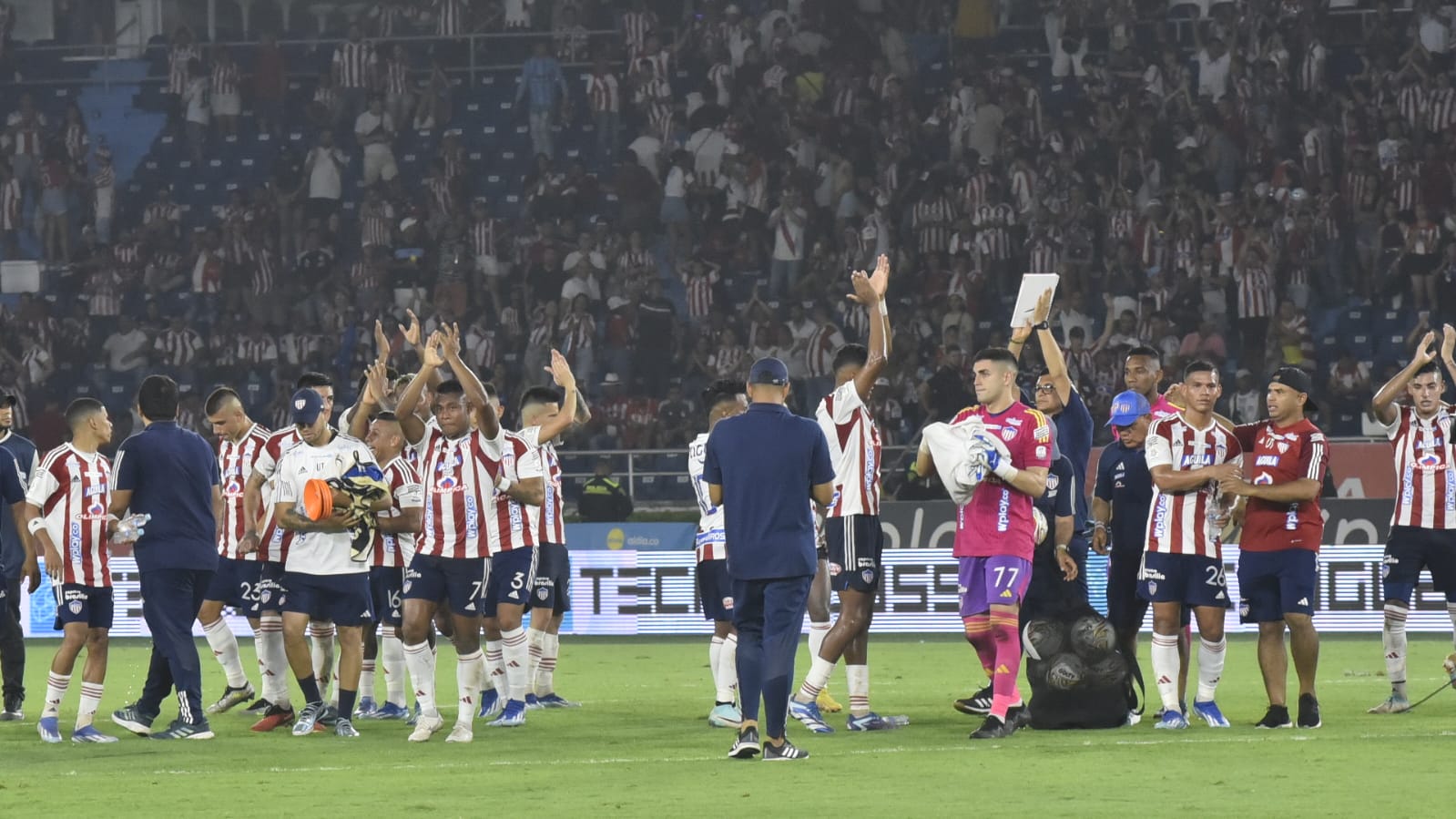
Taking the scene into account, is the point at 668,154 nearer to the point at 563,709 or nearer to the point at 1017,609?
the point at 563,709

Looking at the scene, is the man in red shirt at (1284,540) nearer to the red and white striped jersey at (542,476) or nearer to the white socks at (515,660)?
the red and white striped jersey at (542,476)

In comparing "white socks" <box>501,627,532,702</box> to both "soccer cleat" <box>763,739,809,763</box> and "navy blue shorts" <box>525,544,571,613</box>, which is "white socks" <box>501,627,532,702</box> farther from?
"soccer cleat" <box>763,739,809,763</box>

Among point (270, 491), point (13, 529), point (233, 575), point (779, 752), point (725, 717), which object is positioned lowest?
point (725, 717)

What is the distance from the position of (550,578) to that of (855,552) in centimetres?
293

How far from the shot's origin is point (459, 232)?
2978 centimetres

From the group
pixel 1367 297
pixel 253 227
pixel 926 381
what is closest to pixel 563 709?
pixel 926 381

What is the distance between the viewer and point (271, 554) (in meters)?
12.6

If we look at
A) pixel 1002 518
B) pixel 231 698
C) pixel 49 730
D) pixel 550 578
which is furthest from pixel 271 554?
pixel 1002 518

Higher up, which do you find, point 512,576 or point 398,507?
point 398,507

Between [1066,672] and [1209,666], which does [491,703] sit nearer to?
[1066,672]

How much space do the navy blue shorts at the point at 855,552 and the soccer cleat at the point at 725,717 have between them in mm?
1092

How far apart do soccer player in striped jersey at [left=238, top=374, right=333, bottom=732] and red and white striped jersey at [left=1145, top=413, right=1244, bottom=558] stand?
A: 208 inches

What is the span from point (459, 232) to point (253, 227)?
135 inches

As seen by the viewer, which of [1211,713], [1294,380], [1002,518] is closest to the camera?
[1002,518]
